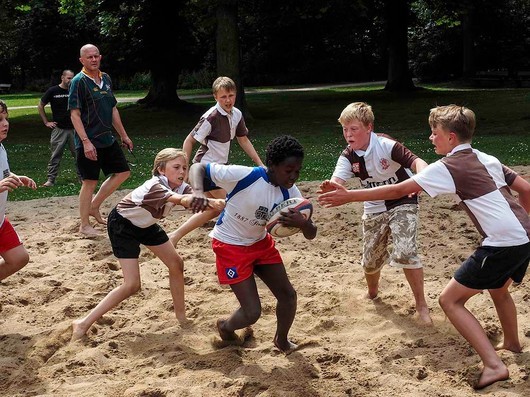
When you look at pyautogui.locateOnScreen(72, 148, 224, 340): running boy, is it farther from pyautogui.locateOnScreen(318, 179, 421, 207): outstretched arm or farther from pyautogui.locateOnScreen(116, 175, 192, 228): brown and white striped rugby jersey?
pyautogui.locateOnScreen(318, 179, 421, 207): outstretched arm

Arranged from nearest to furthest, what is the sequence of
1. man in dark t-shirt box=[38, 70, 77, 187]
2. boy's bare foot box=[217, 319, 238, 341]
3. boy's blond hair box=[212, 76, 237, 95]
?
boy's bare foot box=[217, 319, 238, 341]
boy's blond hair box=[212, 76, 237, 95]
man in dark t-shirt box=[38, 70, 77, 187]

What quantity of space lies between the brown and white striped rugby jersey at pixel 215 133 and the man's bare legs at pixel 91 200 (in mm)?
1333

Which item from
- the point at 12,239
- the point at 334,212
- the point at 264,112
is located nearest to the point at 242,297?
the point at 12,239

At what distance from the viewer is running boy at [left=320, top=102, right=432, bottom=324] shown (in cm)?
630

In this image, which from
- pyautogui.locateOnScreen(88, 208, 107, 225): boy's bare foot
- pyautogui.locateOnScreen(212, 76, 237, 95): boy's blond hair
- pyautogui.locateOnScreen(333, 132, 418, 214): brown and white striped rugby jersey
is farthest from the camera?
pyautogui.locateOnScreen(88, 208, 107, 225): boy's bare foot

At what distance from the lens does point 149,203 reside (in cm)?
597

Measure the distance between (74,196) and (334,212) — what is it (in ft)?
13.0

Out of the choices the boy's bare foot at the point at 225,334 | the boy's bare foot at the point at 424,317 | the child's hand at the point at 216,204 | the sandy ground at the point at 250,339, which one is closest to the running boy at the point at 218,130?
the sandy ground at the point at 250,339

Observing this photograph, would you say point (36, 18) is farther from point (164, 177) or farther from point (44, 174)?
point (164, 177)

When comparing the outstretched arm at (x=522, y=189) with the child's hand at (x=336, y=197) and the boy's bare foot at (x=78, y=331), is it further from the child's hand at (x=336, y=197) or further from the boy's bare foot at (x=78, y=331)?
the boy's bare foot at (x=78, y=331)

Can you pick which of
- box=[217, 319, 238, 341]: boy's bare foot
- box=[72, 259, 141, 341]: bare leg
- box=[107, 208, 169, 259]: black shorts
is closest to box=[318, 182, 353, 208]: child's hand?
box=[217, 319, 238, 341]: boy's bare foot

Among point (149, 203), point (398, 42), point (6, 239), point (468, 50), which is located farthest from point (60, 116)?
point (468, 50)

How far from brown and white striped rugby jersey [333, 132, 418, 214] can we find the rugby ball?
1036 mm

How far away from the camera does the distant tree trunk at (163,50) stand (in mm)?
29203
